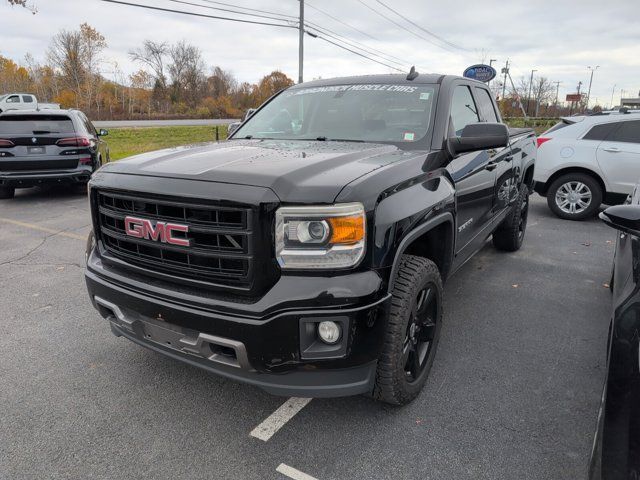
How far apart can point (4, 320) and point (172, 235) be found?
2.51 meters

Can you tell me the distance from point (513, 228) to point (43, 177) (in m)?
7.71

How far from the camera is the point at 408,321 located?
2402mm

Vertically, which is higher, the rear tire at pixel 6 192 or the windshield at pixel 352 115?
the windshield at pixel 352 115

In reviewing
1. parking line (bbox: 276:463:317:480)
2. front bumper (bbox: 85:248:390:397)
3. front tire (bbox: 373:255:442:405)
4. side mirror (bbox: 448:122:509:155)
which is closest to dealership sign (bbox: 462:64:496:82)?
side mirror (bbox: 448:122:509:155)

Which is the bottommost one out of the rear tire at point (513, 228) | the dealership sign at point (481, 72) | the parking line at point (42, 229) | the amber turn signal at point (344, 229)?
the parking line at point (42, 229)

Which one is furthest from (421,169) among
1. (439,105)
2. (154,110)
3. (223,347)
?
(154,110)

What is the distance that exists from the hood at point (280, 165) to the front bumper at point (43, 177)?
656cm

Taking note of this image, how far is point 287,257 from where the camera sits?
2.07 meters

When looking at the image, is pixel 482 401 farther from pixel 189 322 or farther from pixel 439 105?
pixel 439 105

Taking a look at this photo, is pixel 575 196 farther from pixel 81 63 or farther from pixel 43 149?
pixel 81 63

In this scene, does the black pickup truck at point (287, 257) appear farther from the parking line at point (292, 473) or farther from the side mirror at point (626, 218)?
the side mirror at point (626, 218)

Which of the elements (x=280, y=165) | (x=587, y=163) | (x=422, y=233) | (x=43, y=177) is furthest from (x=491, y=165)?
(x=43, y=177)

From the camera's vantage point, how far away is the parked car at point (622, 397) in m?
1.38

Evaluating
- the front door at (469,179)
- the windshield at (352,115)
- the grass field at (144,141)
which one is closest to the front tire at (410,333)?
the front door at (469,179)
